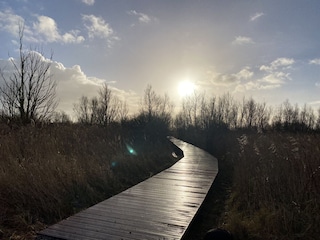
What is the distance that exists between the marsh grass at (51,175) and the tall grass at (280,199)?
276cm

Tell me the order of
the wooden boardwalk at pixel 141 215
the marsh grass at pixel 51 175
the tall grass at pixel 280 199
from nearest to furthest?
the wooden boardwalk at pixel 141 215 → the tall grass at pixel 280 199 → the marsh grass at pixel 51 175

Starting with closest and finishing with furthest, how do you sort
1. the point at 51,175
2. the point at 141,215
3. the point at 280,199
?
the point at 141,215 < the point at 280,199 < the point at 51,175

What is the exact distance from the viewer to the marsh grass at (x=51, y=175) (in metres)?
4.06

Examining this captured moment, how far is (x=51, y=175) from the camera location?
4.92 meters

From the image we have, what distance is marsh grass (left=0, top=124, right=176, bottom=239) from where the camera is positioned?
406cm

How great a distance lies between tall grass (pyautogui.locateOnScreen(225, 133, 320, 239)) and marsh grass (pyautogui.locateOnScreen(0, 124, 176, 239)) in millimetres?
2763

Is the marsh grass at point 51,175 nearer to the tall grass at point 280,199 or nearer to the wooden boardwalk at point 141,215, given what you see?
the wooden boardwalk at point 141,215

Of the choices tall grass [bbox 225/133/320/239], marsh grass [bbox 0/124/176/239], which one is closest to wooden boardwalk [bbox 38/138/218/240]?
marsh grass [bbox 0/124/176/239]

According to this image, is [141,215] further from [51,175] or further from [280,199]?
[280,199]

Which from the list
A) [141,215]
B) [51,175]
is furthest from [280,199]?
[51,175]

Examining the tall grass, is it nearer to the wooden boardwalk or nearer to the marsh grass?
the wooden boardwalk

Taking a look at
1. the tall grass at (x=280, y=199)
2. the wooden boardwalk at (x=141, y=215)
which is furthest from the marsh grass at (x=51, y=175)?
the tall grass at (x=280, y=199)

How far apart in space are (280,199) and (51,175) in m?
4.08

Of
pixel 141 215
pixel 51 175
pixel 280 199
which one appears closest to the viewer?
pixel 141 215
